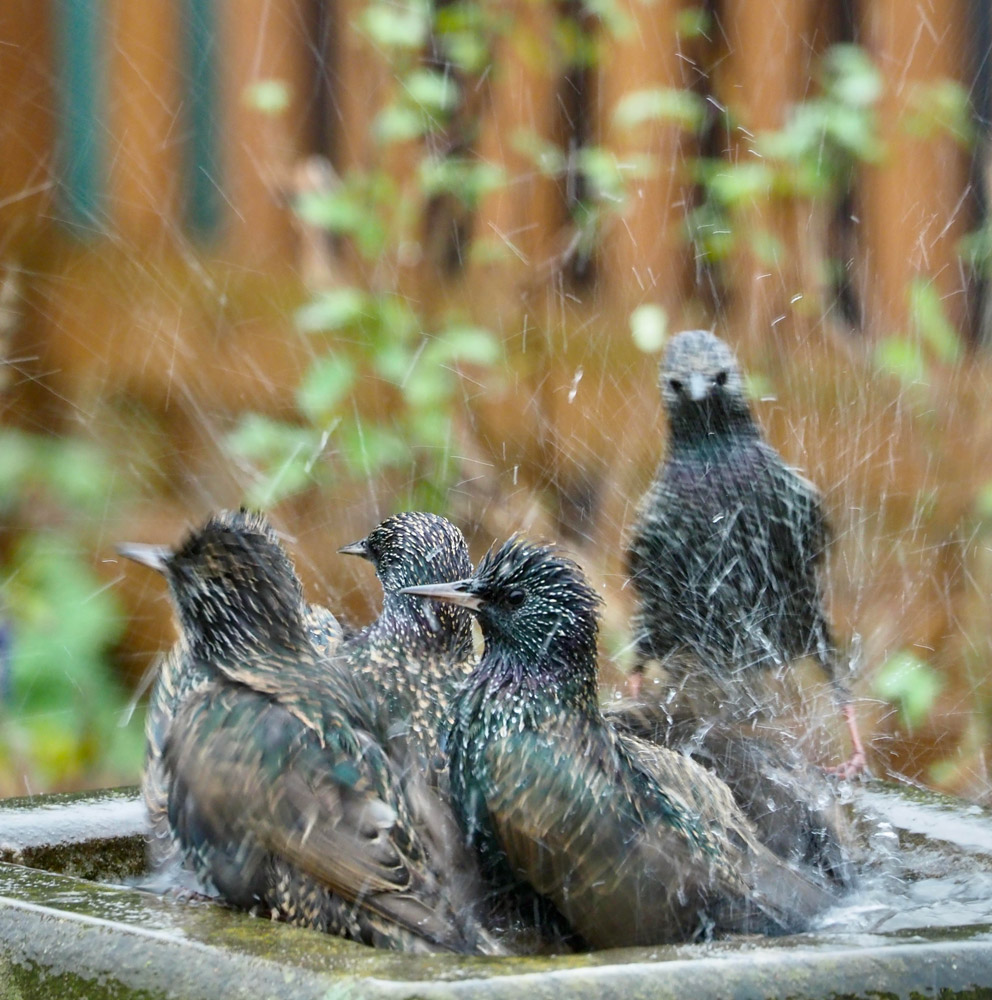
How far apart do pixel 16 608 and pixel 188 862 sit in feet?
7.49

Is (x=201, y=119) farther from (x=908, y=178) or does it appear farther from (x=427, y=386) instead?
(x=908, y=178)

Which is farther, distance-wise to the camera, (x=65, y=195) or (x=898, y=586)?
(x=898, y=586)

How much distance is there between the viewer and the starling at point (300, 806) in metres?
2.02

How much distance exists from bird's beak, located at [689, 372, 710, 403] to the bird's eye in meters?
1.36

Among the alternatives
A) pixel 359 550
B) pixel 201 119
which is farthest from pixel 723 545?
pixel 201 119

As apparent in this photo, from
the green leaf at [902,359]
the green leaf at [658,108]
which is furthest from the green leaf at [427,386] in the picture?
the green leaf at [902,359]

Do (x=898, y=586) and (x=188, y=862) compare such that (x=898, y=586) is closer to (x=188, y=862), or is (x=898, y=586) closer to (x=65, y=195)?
(x=65, y=195)

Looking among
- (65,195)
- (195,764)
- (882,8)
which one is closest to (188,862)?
(195,764)

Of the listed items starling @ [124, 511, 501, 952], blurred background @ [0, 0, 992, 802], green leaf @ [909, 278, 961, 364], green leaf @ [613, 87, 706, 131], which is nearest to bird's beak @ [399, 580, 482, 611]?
starling @ [124, 511, 501, 952]

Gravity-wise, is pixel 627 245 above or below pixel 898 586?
above

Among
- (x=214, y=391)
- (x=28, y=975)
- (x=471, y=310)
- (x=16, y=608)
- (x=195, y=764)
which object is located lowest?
(x=28, y=975)

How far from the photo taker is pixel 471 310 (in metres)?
4.76

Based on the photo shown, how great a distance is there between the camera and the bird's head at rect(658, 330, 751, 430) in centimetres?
347

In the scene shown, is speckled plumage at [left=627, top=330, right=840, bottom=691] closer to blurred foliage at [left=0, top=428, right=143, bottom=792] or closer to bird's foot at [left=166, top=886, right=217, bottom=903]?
bird's foot at [left=166, top=886, right=217, bottom=903]
